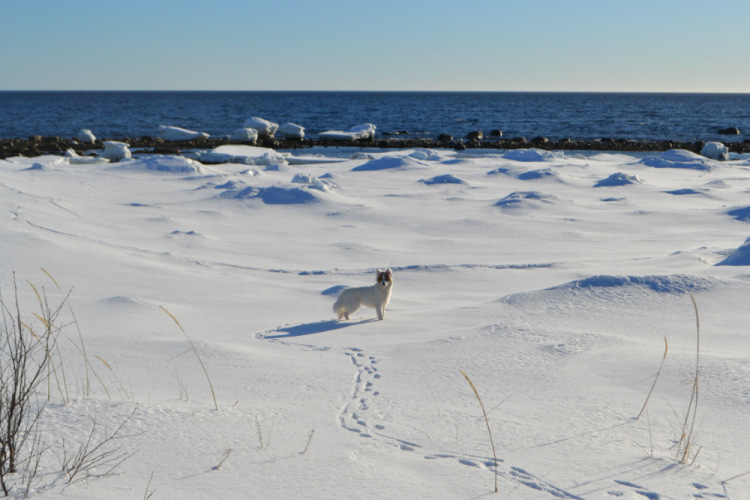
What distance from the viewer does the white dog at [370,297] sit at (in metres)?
5.82

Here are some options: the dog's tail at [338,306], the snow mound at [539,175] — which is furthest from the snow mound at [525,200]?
the dog's tail at [338,306]

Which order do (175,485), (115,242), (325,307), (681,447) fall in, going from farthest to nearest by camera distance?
(115,242) → (325,307) → (681,447) → (175,485)

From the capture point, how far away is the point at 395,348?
4.80m

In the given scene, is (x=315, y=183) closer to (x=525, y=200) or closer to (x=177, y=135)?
(x=525, y=200)

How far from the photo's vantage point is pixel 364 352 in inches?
187

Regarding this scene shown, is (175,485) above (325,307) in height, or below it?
above

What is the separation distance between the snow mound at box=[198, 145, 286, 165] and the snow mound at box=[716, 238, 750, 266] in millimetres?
18852

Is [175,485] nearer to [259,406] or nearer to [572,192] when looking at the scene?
[259,406]

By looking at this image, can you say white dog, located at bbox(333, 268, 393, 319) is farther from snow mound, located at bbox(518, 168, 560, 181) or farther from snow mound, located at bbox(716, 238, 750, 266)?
snow mound, located at bbox(518, 168, 560, 181)

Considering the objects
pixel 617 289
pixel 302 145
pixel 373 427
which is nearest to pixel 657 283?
pixel 617 289

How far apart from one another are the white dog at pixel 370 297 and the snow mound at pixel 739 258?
429cm

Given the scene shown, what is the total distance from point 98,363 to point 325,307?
285 cm

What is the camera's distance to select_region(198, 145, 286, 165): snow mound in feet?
82.1

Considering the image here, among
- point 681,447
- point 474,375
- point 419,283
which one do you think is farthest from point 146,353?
point 419,283
